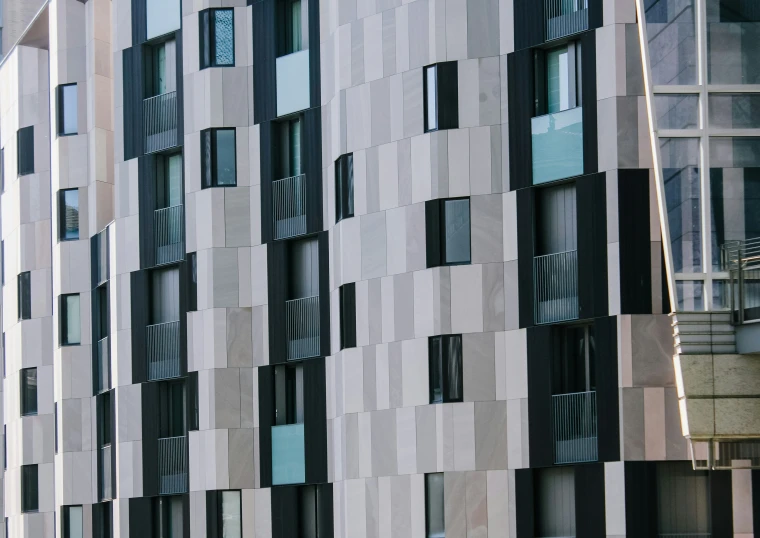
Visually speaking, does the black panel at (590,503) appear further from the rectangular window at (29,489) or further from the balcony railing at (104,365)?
the rectangular window at (29,489)

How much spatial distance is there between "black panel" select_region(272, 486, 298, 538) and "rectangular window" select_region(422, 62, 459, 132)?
13087 mm

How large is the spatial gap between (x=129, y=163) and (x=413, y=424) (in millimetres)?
18795

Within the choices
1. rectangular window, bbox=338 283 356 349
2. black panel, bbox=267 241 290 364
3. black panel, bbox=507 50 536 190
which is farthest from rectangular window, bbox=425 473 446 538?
black panel, bbox=267 241 290 364

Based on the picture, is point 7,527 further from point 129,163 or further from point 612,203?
point 612,203

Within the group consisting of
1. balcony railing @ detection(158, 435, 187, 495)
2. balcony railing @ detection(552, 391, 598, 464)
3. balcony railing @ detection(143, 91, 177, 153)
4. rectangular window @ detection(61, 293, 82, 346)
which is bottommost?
balcony railing @ detection(158, 435, 187, 495)

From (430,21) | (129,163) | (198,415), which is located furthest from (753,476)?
(129,163)

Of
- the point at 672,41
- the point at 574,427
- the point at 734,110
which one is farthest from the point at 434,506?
the point at 672,41

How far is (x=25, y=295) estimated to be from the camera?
252 feet

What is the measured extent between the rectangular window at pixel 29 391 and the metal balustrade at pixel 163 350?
17634mm

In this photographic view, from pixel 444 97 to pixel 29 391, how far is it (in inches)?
1379

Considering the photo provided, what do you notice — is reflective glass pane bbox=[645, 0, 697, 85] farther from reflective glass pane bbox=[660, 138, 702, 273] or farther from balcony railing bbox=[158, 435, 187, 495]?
balcony railing bbox=[158, 435, 187, 495]

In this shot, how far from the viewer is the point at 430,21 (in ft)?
158

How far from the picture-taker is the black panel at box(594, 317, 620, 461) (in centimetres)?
4356

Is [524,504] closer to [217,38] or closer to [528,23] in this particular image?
[528,23]
